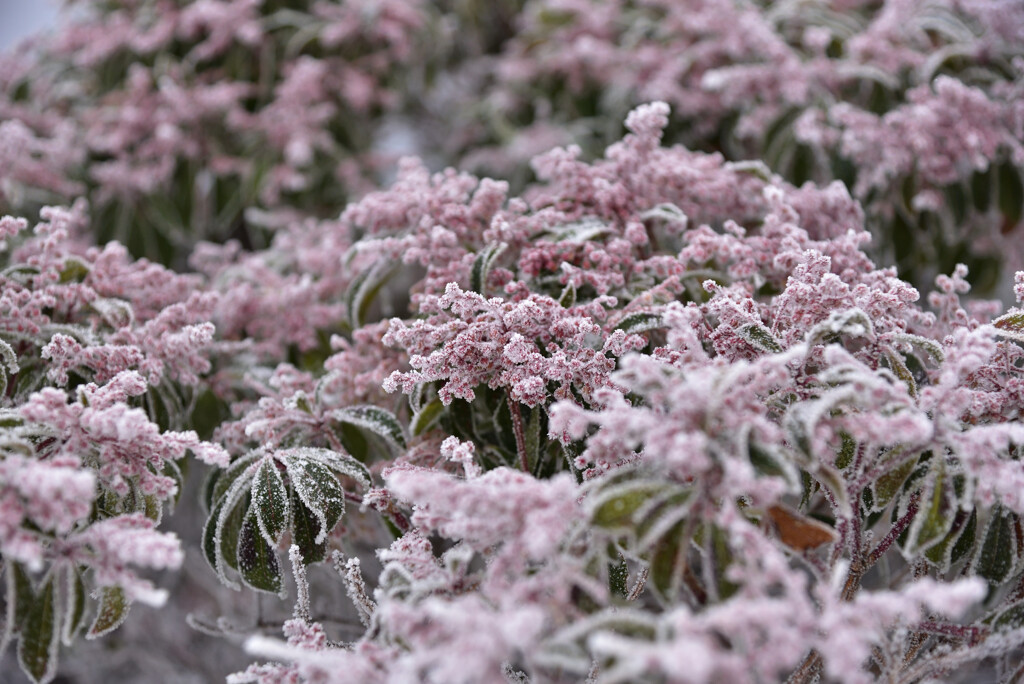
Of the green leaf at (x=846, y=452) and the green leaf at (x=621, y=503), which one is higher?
the green leaf at (x=621, y=503)

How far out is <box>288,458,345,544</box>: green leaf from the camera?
0.89 meters

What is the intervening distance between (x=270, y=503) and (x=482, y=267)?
377 mm

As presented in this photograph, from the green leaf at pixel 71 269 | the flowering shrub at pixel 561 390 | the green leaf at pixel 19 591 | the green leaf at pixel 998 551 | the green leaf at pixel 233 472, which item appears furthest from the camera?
the green leaf at pixel 71 269

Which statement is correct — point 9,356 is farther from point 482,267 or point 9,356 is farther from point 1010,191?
point 1010,191

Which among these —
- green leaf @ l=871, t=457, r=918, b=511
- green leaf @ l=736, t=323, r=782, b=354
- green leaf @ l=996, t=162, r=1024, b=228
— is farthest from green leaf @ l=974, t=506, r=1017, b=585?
green leaf @ l=996, t=162, r=1024, b=228

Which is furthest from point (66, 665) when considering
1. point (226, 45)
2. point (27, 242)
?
point (226, 45)

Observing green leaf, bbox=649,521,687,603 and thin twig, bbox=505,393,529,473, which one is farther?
thin twig, bbox=505,393,529,473

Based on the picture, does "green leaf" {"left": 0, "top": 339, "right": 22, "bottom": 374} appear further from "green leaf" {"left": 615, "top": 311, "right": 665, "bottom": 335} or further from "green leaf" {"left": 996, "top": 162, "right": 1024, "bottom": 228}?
"green leaf" {"left": 996, "top": 162, "right": 1024, "bottom": 228}

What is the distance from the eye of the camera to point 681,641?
0.51 m

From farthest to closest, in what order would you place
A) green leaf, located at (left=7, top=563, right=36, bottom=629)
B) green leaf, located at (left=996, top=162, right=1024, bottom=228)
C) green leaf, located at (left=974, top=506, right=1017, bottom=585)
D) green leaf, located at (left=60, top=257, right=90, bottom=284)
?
green leaf, located at (left=996, top=162, right=1024, bottom=228)
green leaf, located at (left=60, top=257, right=90, bottom=284)
green leaf, located at (left=974, top=506, right=1017, bottom=585)
green leaf, located at (left=7, top=563, right=36, bottom=629)

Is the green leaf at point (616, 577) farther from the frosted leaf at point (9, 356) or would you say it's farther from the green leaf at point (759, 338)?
the frosted leaf at point (9, 356)

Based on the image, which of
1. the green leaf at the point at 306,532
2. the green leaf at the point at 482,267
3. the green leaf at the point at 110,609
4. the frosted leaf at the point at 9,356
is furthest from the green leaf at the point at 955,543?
the frosted leaf at the point at 9,356

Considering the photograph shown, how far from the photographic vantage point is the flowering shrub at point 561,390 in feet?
2.08

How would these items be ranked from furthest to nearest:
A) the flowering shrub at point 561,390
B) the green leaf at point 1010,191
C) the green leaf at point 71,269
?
the green leaf at point 1010,191 < the green leaf at point 71,269 < the flowering shrub at point 561,390
